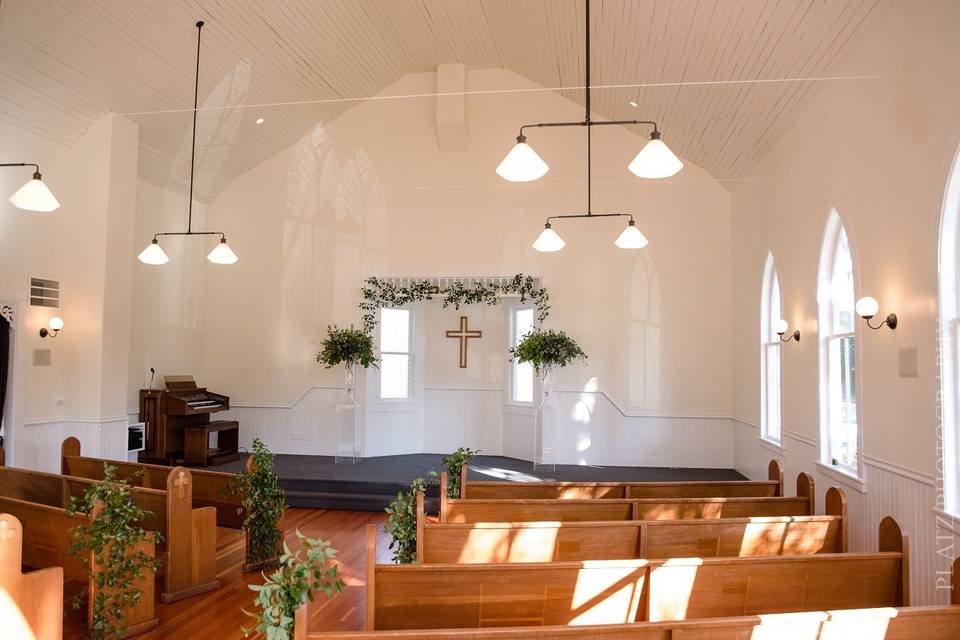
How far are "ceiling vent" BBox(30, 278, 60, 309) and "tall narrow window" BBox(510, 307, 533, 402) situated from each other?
586cm

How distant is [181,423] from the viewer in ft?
30.1

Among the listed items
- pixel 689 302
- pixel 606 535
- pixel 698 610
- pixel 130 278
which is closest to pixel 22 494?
pixel 130 278

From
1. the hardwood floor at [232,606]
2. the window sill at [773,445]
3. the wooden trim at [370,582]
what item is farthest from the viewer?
the window sill at [773,445]

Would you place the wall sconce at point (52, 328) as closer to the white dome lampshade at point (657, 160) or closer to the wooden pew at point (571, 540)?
the wooden pew at point (571, 540)

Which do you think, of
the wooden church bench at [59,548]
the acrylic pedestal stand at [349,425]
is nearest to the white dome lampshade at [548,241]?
the wooden church bench at [59,548]

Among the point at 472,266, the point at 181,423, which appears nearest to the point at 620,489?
the point at 472,266

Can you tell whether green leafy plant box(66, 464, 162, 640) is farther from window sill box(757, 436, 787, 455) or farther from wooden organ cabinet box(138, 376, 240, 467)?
window sill box(757, 436, 787, 455)

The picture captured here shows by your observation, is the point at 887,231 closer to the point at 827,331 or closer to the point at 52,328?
the point at 827,331

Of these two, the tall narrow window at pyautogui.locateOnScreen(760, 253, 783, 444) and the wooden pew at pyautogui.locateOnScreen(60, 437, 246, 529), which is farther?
the tall narrow window at pyautogui.locateOnScreen(760, 253, 783, 444)

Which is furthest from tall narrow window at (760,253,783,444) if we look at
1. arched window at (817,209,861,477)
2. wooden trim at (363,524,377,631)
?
wooden trim at (363,524,377,631)

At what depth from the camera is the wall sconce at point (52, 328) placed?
7.36m

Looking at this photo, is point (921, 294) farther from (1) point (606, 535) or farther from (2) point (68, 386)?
(2) point (68, 386)

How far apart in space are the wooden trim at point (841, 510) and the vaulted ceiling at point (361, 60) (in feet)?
10.7

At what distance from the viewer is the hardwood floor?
171 inches
